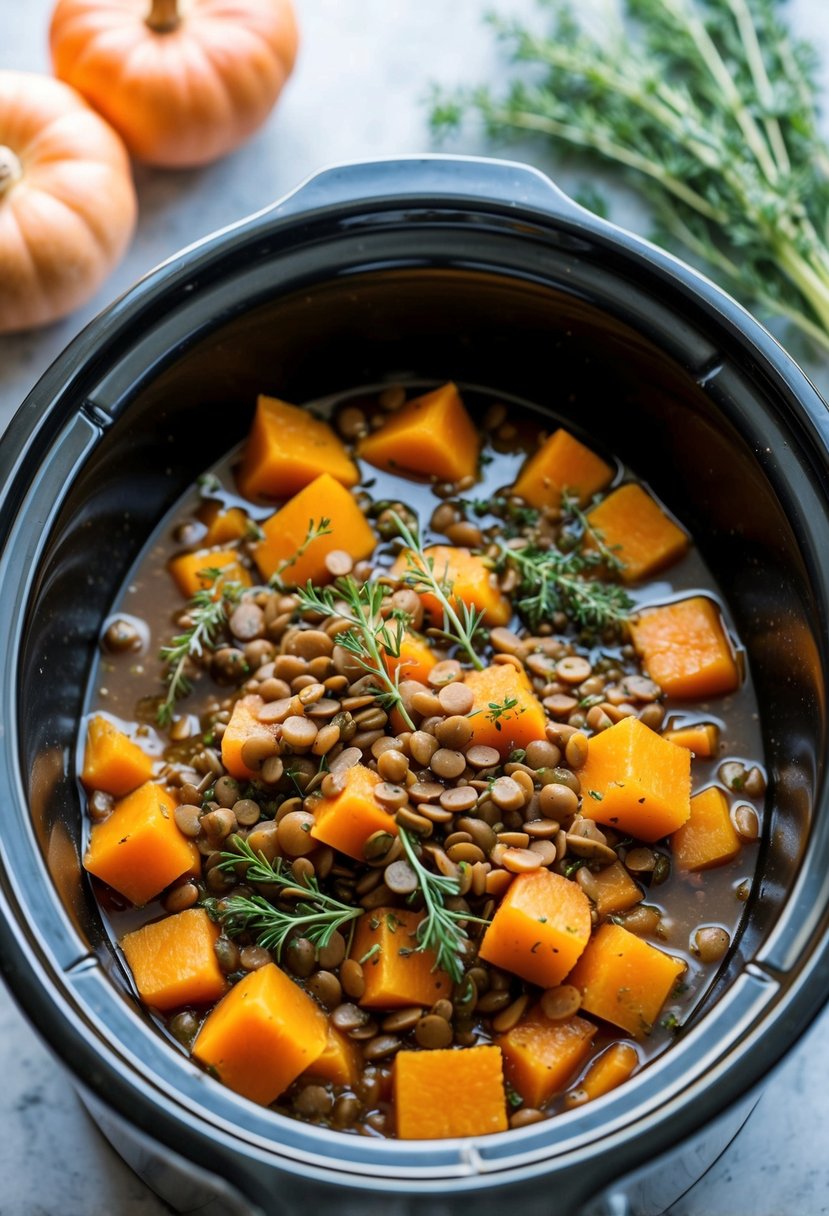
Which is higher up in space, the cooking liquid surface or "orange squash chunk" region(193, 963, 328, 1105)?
the cooking liquid surface

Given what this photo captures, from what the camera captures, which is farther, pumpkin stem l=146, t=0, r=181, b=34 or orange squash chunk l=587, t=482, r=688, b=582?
pumpkin stem l=146, t=0, r=181, b=34

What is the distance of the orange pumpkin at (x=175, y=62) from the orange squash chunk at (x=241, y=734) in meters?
1.35

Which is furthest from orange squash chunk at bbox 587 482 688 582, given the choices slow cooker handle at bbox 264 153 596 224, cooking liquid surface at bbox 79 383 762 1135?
slow cooker handle at bbox 264 153 596 224

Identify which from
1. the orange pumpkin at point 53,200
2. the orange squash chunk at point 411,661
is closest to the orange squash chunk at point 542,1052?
the orange squash chunk at point 411,661

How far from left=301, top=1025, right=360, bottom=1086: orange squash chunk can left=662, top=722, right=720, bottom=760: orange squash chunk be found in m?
0.75

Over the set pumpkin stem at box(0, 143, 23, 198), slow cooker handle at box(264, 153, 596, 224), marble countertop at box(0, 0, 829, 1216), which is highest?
marble countertop at box(0, 0, 829, 1216)

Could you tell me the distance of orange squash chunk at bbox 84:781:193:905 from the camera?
2.10 m

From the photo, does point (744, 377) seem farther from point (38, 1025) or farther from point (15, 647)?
point (38, 1025)

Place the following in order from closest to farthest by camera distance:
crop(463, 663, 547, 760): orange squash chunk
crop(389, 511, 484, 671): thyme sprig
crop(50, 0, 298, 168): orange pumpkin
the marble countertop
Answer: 1. crop(463, 663, 547, 760): orange squash chunk
2. crop(389, 511, 484, 671): thyme sprig
3. crop(50, 0, 298, 168): orange pumpkin
4. the marble countertop

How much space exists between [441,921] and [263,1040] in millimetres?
321

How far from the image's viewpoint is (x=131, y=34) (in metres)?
2.77

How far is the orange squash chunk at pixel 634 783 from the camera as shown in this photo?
211 cm

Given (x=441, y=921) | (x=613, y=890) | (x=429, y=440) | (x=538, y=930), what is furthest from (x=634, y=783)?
(x=429, y=440)

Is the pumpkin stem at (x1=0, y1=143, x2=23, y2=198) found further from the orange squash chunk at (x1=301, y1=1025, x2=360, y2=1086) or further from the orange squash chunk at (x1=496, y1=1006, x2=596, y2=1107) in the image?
the orange squash chunk at (x1=496, y1=1006, x2=596, y2=1107)
